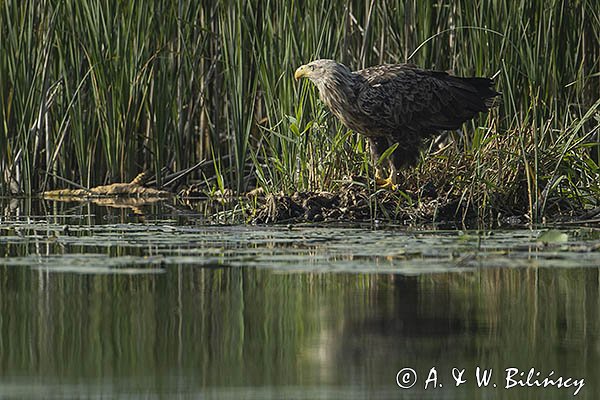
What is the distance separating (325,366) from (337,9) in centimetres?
642

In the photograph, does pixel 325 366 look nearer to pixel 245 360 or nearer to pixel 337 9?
pixel 245 360

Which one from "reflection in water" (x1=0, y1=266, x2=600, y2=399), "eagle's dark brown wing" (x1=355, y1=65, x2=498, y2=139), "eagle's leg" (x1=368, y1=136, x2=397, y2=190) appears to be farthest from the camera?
"eagle's dark brown wing" (x1=355, y1=65, x2=498, y2=139)

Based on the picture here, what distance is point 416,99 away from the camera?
8.25 meters

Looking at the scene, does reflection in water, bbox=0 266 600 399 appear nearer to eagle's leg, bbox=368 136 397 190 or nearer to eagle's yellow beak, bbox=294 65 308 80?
eagle's leg, bbox=368 136 397 190

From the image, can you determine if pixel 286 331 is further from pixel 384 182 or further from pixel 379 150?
pixel 379 150

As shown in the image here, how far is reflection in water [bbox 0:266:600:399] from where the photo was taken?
3238mm

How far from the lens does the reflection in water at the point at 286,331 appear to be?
10.6 ft

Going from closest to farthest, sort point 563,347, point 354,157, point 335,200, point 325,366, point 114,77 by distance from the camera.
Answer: point 325,366 → point 563,347 → point 335,200 → point 354,157 → point 114,77

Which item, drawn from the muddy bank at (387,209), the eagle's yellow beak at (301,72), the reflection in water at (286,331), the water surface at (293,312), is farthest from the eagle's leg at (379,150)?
the reflection in water at (286,331)

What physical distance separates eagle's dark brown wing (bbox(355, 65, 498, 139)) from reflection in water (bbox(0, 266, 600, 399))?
2987mm

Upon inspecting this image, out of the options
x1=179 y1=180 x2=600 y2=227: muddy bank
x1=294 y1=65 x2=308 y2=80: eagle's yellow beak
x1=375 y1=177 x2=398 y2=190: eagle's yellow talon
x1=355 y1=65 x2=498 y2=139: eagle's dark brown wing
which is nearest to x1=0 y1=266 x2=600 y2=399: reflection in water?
x1=179 y1=180 x2=600 y2=227: muddy bank

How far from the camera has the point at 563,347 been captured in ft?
12.0

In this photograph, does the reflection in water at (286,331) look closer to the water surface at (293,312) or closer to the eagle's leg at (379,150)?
the water surface at (293,312)

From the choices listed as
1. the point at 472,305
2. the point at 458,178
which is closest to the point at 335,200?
the point at 458,178
